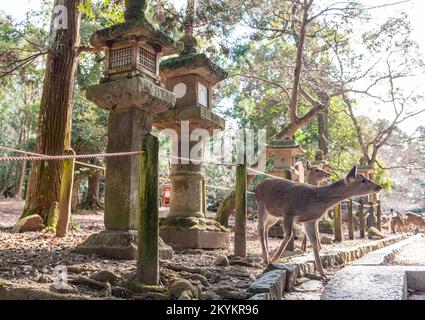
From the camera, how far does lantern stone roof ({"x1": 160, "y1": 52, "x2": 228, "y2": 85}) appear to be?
7.02 meters

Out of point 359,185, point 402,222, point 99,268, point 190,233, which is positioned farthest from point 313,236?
point 402,222

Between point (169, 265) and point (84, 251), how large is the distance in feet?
3.92

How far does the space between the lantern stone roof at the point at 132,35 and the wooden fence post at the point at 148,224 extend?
252cm

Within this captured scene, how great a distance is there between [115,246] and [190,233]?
74.1 inches

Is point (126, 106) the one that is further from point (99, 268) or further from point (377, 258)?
point (377, 258)

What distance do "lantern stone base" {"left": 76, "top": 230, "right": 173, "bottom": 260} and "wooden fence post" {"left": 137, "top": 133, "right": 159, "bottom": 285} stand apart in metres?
1.33

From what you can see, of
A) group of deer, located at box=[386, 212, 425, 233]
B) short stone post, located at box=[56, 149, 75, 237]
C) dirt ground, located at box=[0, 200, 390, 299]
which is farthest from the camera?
group of deer, located at box=[386, 212, 425, 233]

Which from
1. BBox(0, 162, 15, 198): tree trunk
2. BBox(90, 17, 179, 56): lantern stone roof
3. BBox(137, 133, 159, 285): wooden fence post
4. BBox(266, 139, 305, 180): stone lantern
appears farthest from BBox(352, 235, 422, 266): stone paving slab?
BBox(0, 162, 15, 198): tree trunk

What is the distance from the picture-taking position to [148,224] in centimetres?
326

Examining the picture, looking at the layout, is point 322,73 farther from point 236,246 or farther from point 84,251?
point 84,251

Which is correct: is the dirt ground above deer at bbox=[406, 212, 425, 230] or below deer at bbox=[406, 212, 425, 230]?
below

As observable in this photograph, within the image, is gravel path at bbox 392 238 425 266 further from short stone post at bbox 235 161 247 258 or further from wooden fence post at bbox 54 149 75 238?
wooden fence post at bbox 54 149 75 238

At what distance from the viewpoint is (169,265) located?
4.23m

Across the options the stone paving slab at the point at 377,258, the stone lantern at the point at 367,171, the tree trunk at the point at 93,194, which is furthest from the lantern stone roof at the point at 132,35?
the tree trunk at the point at 93,194
